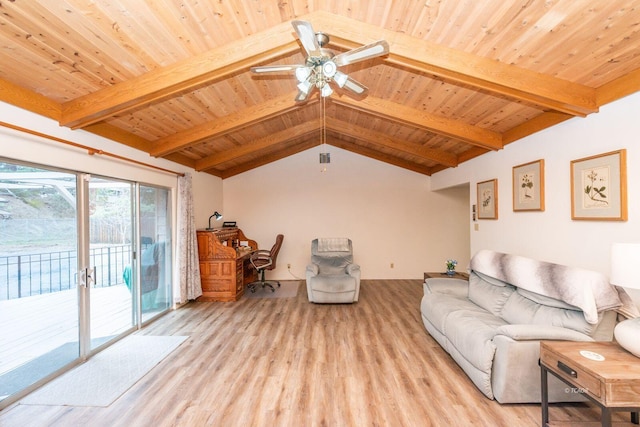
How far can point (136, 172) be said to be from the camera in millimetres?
3764

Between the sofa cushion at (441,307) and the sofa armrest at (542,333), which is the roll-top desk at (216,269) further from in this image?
the sofa armrest at (542,333)

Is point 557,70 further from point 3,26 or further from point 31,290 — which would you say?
point 31,290

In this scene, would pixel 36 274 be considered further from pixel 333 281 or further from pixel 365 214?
pixel 365 214

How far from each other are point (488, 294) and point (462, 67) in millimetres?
2290

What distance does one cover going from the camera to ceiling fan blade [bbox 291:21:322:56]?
5.81 ft

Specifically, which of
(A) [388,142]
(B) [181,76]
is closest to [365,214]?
(A) [388,142]

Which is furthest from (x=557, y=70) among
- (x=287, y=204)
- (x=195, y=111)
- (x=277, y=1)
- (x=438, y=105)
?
(x=287, y=204)

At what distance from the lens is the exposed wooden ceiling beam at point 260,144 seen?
5.22 meters

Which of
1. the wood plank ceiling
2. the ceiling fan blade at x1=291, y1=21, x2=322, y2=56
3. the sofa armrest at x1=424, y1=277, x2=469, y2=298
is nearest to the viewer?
the ceiling fan blade at x1=291, y1=21, x2=322, y2=56

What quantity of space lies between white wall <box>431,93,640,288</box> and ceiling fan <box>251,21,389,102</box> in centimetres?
202

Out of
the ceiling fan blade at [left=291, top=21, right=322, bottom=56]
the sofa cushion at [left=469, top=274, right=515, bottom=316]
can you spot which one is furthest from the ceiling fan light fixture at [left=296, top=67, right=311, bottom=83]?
the sofa cushion at [left=469, top=274, right=515, bottom=316]

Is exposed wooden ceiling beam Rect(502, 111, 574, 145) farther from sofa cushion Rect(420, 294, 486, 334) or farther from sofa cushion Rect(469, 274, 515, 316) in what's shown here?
sofa cushion Rect(420, 294, 486, 334)

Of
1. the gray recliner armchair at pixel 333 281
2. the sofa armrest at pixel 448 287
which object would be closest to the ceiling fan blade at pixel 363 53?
the sofa armrest at pixel 448 287

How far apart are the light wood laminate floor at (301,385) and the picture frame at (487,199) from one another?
6.25 feet
